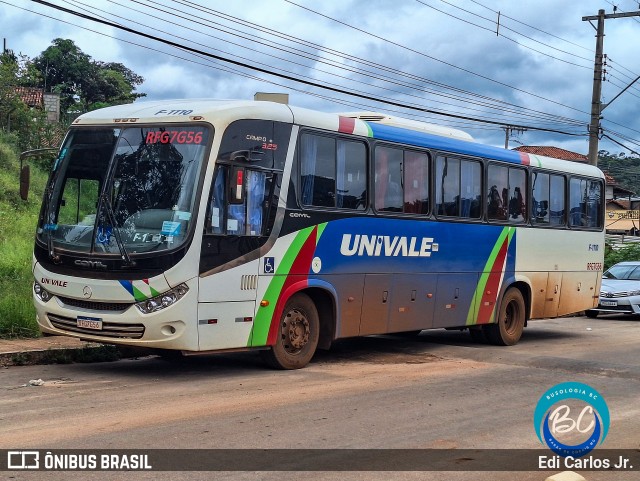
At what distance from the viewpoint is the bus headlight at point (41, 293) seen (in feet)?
35.9

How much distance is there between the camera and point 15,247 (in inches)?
786

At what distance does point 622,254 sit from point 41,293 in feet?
112

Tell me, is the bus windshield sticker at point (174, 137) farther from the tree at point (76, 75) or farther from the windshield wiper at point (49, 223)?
the tree at point (76, 75)

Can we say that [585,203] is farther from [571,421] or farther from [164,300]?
[164,300]

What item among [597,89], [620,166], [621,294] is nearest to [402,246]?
[621,294]

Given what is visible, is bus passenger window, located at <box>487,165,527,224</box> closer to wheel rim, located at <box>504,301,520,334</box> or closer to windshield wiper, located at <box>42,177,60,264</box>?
wheel rim, located at <box>504,301,520,334</box>

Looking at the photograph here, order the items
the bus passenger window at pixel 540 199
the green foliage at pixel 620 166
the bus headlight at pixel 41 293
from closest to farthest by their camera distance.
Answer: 1. the bus headlight at pixel 41 293
2. the bus passenger window at pixel 540 199
3. the green foliage at pixel 620 166

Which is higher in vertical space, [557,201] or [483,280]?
[557,201]

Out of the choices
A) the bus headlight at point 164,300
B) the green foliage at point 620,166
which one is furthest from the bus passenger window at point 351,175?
the green foliage at point 620,166

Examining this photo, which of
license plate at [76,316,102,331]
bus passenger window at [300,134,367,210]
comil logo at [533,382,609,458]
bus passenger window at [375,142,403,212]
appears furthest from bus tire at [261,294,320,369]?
comil logo at [533,382,609,458]

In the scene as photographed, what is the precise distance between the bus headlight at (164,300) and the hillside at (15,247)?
347 cm

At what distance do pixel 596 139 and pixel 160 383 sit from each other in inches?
1010

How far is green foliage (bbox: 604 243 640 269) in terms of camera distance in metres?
39.6

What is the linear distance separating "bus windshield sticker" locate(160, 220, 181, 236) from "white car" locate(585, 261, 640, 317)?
16457mm
